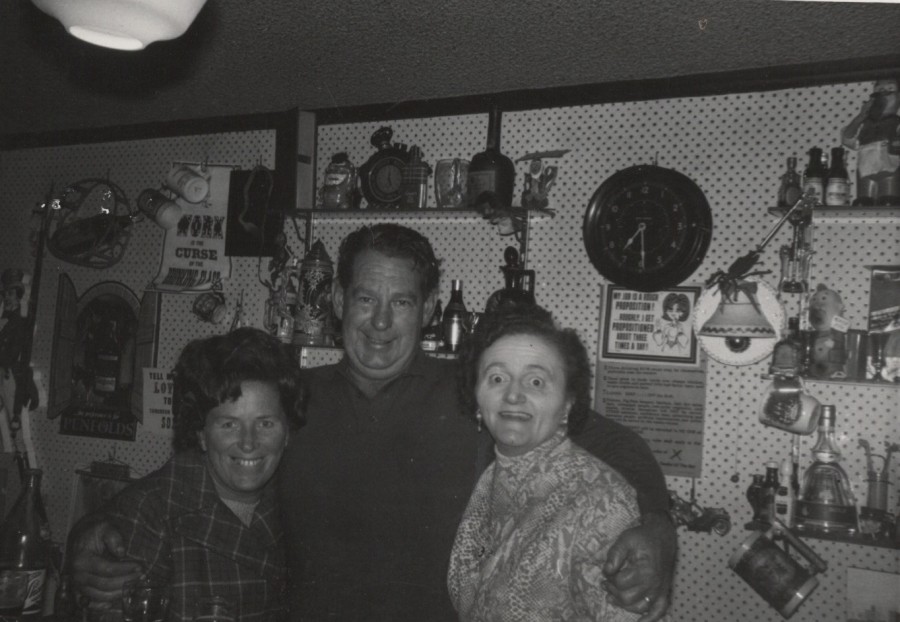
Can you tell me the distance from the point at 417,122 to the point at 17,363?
2.85m

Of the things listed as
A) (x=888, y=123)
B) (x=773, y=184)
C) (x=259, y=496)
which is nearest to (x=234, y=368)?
(x=259, y=496)

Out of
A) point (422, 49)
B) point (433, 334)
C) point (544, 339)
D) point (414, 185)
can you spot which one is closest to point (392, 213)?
point (414, 185)

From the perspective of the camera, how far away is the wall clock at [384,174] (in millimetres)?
3047

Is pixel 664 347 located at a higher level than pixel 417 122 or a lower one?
lower

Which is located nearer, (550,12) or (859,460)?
(550,12)

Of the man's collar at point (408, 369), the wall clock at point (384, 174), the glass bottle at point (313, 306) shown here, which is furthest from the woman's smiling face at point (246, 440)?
the wall clock at point (384, 174)

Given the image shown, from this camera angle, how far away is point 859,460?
7.85 feet

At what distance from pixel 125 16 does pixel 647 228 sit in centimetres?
207

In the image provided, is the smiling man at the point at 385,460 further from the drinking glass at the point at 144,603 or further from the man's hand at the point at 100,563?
the drinking glass at the point at 144,603

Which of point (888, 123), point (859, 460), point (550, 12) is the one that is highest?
point (550, 12)

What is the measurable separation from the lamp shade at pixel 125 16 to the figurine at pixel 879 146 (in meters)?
2.19

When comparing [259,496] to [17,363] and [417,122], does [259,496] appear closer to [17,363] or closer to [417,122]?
[417,122]

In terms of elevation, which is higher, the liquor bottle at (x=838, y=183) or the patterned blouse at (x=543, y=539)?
the liquor bottle at (x=838, y=183)

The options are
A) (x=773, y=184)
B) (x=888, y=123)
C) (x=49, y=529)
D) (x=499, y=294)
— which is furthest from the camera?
(x=49, y=529)
